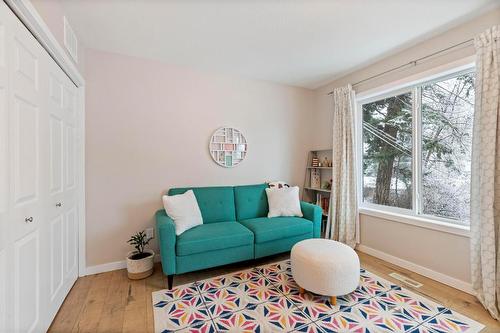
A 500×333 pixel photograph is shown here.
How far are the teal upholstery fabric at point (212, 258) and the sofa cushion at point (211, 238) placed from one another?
2.0 inches

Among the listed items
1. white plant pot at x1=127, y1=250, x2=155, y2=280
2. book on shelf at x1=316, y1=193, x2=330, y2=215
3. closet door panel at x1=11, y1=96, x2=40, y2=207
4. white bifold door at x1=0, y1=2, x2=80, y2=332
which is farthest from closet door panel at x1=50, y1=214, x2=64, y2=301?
book on shelf at x1=316, y1=193, x2=330, y2=215

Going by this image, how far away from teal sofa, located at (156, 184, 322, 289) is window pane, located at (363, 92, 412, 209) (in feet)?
2.95

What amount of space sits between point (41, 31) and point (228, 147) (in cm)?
208

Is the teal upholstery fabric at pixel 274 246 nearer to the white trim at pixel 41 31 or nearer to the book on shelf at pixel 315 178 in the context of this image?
the book on shelf at pixel 315 178

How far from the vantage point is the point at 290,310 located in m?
1.77

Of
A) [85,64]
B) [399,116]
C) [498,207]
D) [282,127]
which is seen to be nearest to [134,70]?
[85,64]

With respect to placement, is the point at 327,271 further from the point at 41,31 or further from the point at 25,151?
the point at 41,31

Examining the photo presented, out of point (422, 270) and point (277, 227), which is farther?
point (277, 227)

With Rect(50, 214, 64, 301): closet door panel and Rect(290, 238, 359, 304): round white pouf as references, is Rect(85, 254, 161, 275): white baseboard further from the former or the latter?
Rect(290, 238, 359, 304): round white pouf

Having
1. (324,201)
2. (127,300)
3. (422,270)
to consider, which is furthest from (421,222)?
(127,300)

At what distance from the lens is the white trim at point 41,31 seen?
3.84 feet

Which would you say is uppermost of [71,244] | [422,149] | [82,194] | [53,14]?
[53,14]

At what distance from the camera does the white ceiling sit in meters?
1.77

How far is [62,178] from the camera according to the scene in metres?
1.84
